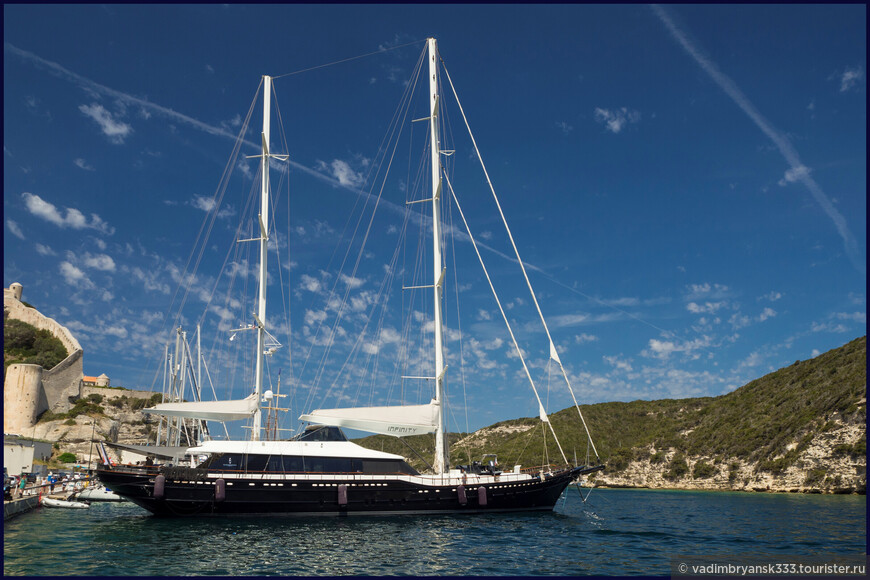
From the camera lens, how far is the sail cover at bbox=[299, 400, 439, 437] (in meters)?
31.4

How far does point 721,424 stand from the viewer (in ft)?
255

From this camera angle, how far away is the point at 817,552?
21.0 m

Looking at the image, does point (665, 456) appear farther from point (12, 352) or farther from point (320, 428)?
point (12, 352)

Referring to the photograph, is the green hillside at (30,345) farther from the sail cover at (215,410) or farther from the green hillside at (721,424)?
the sail cover at (215,410)

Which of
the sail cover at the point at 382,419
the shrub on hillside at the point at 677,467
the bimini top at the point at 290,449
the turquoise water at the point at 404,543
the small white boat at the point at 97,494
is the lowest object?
the shrub on hillside at the point at 677,467

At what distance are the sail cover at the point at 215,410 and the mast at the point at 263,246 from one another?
0.71 metres

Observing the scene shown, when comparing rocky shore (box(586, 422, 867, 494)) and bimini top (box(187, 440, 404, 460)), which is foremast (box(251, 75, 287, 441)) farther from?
rocky shore (box(586, 422, 867, 494))

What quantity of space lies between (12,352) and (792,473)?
11644cm

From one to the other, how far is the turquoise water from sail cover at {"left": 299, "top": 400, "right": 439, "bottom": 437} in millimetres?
4667

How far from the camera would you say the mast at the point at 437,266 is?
32.6 meters

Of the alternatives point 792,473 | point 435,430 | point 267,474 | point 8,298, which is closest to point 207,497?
point 267,474

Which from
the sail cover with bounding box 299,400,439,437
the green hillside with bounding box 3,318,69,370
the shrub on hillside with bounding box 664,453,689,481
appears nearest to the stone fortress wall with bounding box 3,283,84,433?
the green hillside with bounding box 3,318,69,370

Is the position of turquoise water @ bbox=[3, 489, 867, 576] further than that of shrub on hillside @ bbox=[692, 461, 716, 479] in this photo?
No

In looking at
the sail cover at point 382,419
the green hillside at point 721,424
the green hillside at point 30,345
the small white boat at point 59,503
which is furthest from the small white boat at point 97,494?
the green hillside at point 30,345
